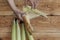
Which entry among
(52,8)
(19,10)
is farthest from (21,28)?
(52,8)

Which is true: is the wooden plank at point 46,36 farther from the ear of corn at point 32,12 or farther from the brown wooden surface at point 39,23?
the ear of corn at point 32,12

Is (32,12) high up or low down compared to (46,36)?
up

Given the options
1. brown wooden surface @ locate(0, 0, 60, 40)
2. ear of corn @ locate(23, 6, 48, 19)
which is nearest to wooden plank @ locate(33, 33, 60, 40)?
brown wooden surface @ locate(0, 0, 60, 40)

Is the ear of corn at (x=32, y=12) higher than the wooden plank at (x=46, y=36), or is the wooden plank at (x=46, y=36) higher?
the ear of corn at (x=32, y=12)

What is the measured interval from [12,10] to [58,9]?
311 mm

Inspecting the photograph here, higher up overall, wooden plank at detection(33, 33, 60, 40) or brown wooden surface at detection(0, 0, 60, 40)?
brown wooden surface at detection(0, 0, 60, 40)

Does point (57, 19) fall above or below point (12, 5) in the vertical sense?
below

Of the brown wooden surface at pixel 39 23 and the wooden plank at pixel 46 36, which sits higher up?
the brown wooden surface at pixel 39 23

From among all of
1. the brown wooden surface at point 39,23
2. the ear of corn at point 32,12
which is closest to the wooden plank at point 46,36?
the brown wooden surface at point 39,23

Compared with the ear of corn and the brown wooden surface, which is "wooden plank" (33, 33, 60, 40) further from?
the ear of corn

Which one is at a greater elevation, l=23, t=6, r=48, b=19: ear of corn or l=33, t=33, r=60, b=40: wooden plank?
l=23, t=6, r=48, b=19: ear of corn

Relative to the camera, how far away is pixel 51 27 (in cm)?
104

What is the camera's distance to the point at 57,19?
3.43ft

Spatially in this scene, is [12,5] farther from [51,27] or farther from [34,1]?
[51,27]
